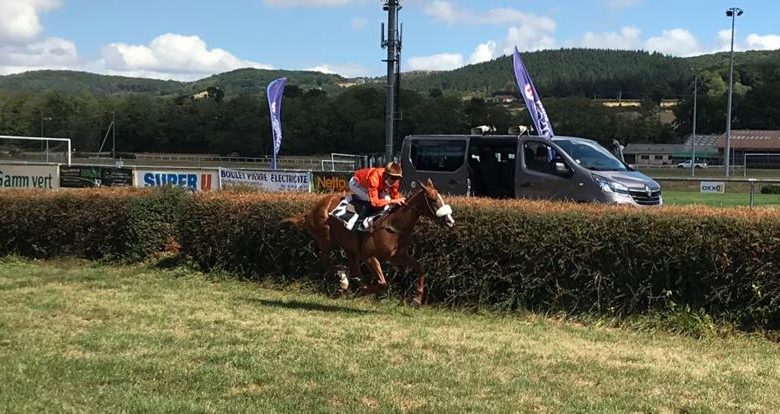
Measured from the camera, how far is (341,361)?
6.10 meters

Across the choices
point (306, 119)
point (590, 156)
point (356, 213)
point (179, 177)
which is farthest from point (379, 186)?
point (306, 119)

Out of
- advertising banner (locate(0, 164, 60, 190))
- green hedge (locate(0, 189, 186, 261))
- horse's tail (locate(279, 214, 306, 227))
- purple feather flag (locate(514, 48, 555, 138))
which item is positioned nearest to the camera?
horse's tail (locate(279, 214, 306, 227))

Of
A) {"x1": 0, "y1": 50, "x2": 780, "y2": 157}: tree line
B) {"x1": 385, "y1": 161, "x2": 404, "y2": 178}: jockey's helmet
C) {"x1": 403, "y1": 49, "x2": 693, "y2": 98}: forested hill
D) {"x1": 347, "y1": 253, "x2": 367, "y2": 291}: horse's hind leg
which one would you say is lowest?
{"x1": 347, "y1": 253, "x2": 367, "y2": 291}: horse's hind leg

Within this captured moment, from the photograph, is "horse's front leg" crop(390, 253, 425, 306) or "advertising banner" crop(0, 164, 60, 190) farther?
"advertising banner" crop(0, 164, 60, 190)

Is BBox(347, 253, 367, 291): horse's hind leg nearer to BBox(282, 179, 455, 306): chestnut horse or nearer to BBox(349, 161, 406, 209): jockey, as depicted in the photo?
BBox(282, 179, 455, 306): chestnut horse

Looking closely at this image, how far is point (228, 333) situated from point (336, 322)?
111cm

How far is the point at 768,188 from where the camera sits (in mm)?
38219

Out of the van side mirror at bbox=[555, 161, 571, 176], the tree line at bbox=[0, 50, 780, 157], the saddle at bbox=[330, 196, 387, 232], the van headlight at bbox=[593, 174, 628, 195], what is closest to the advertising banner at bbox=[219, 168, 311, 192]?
the van side mirror at bbox=[555, 161, 571, 176]

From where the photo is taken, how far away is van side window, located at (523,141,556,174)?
14.6 metres

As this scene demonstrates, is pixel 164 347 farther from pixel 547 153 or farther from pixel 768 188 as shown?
pixel 768 188

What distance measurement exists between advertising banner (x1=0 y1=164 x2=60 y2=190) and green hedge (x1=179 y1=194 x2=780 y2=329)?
18327 mm

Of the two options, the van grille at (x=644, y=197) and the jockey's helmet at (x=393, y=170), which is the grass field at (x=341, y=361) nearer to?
the jockey's helmet at (x=393, y=170)

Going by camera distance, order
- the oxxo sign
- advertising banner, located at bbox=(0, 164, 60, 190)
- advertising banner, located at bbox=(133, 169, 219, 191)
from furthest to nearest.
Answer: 1. the oxxo sign
2. advertising banner, located at bbox=(0, 164, 60, 190)
3. advertising banner, located at bbox=(133, 169, 219, 191)

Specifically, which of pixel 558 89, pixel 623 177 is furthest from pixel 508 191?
pixel 558 89
